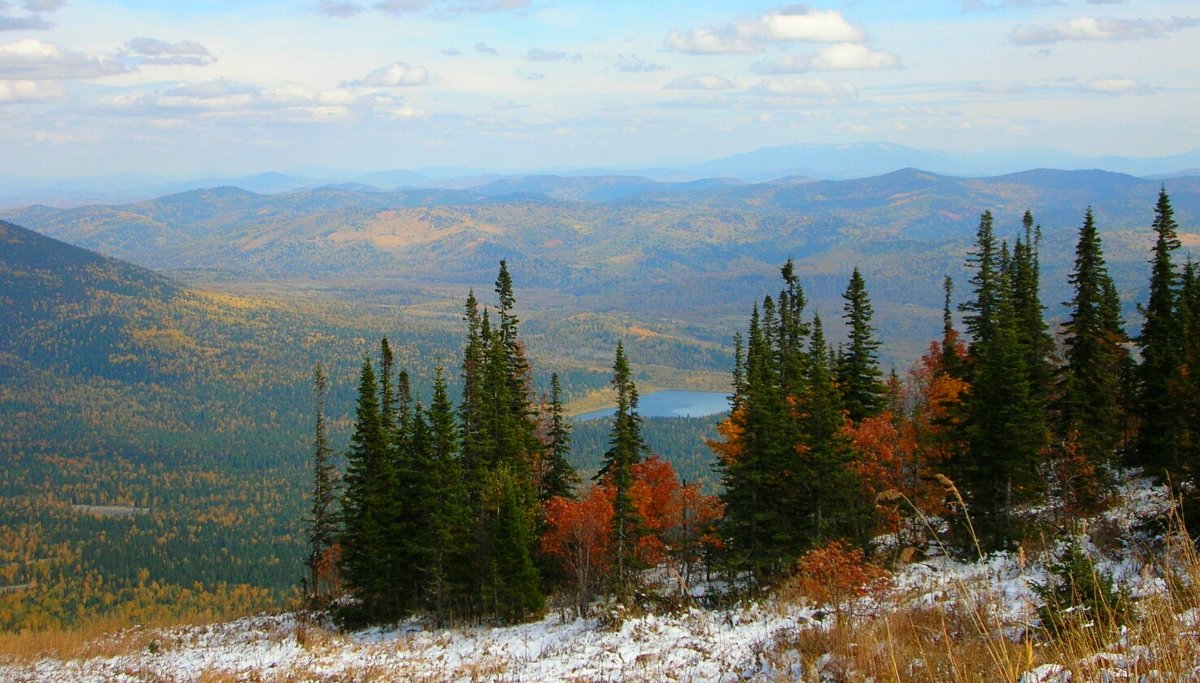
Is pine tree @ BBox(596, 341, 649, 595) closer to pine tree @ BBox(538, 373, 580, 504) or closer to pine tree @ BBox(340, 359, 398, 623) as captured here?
pine tree @ BBox(538, 373, 580, 504)

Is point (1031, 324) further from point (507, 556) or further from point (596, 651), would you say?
point (596, 651)

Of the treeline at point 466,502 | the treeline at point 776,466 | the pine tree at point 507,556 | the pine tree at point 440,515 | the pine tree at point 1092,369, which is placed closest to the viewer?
the treeline at point 776,466

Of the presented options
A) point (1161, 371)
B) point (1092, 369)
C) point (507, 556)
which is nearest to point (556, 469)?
point (507, 556)

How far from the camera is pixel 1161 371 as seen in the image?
45.5 metres

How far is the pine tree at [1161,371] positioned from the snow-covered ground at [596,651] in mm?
3576

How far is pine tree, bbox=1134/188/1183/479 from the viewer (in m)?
38.7

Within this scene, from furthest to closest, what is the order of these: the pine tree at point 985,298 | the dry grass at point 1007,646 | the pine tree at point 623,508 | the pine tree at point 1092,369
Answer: the pine tree at point 985,298
the pine tree at point 1092,369
the pine tree at point 623,508
the dry grass at point 1007,646

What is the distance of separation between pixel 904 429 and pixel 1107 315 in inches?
597

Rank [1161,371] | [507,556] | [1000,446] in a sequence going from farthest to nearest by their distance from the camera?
[1161,371], [507,556], [1000,446]

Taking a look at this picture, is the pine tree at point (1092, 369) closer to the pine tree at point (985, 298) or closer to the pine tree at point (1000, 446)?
the pine tree at point (985, 298)

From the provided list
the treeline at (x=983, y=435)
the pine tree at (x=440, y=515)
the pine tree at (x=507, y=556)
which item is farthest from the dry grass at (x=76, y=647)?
the treeline at (x=983, y=435)

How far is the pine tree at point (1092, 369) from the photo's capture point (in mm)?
45438

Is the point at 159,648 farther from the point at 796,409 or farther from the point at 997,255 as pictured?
the point at 997,255

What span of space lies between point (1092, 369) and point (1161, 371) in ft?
16.4
